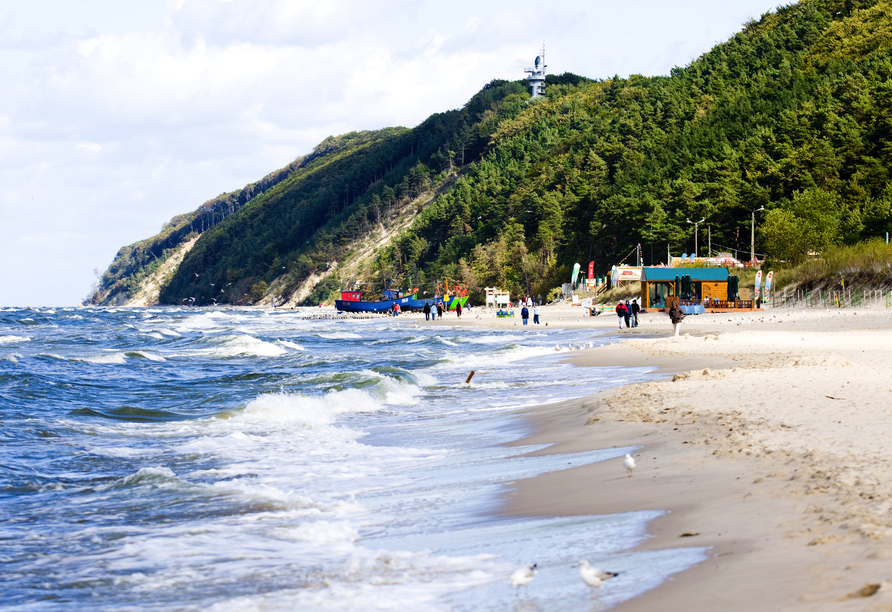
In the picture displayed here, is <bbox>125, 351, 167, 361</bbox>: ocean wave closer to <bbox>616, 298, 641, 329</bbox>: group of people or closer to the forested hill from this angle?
<bbox>616, 298, 641, 329</bbox>: group of people

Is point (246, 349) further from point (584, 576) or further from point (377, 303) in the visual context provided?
point (377, 303)

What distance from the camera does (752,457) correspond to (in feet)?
23.2

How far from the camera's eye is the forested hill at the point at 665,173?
66.0m

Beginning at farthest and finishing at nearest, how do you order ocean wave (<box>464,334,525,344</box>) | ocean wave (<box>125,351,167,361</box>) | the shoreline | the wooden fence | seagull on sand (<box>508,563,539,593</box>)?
the wooden fence → ocean wave (<box>464,334,525,344</box>) → ocean wave (<box>125,351,167,361</box>) → seagull on sand (<box>508,563,539,593</box>) → the shoreline

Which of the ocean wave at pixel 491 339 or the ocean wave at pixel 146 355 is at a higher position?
the ocean wave at pixel 491 339

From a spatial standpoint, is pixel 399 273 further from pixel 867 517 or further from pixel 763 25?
pixel 867 517

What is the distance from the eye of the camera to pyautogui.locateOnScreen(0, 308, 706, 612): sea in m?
5.22

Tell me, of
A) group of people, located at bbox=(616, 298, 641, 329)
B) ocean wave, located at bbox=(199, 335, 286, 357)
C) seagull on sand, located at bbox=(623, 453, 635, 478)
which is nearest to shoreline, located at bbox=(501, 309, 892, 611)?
seagull on sand, located at bbox=(623, 453, 635, 478)

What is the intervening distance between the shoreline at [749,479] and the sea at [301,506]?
1.03ft

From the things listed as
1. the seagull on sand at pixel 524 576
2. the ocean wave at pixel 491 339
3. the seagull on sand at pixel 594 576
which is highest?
the seagull on sand at pixel 594 576

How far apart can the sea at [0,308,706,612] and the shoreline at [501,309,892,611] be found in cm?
31

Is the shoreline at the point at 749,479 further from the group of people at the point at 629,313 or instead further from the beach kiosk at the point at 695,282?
the beach kiosk at the point at 695,282

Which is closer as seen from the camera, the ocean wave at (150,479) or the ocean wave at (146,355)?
the ocean wave at (150,479)

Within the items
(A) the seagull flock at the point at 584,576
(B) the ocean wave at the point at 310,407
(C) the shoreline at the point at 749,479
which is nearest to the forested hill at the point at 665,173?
(B) the ocean wave at the point at 310,407
